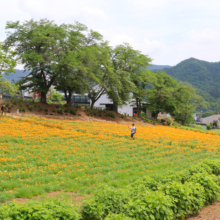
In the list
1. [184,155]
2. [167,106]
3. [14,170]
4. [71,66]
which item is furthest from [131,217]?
[167,106]

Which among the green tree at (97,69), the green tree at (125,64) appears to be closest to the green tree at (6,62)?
the green tree at (97,69)

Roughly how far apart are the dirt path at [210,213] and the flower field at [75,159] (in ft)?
12.2

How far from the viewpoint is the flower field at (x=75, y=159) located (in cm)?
1037

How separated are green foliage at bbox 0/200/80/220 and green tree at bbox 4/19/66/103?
3008 cm

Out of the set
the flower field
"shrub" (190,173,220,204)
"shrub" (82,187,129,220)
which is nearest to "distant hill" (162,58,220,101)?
the flower field

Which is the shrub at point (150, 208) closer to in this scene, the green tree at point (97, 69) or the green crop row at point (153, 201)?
the green crop row at point (153, 201)

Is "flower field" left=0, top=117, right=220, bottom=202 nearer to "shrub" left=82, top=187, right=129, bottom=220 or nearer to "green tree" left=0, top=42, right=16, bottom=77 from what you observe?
"shrub" left=82, top=187, right=129, bottom=220

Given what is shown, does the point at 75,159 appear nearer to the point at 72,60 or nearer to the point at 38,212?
the point at 38,212

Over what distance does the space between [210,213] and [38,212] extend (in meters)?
5.99

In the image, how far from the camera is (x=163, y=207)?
6.36m

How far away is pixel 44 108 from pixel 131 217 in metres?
33.2

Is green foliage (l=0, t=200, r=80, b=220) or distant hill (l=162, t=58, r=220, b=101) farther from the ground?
distant hill (l=162, t=58, r=220, b=101)

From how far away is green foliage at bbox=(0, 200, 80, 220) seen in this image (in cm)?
522

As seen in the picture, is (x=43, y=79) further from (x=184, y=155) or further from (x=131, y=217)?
(x=131, y=217)
